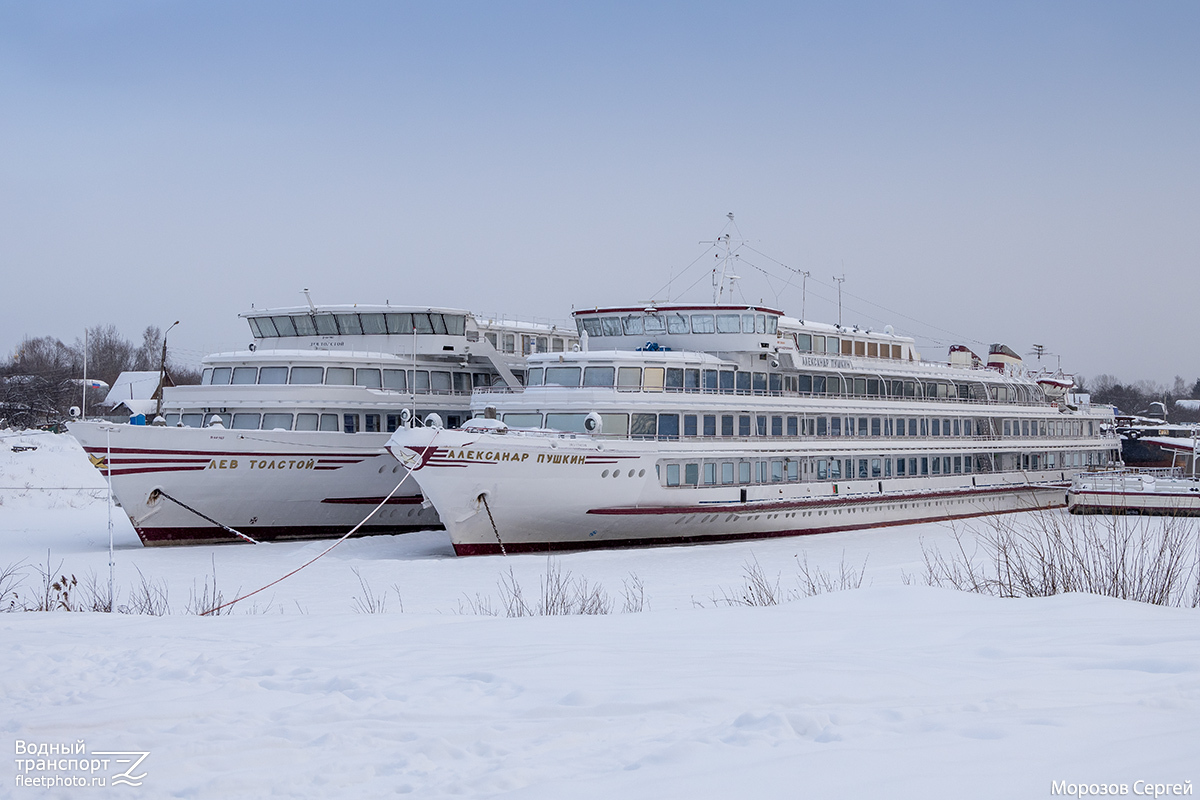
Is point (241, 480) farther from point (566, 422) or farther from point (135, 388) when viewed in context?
point (135, 388)

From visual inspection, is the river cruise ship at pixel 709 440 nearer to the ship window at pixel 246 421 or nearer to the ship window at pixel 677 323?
the ship window at pixel 677 323

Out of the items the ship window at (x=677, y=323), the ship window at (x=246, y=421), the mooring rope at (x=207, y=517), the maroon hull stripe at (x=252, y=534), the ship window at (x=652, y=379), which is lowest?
the maroon hull stripe at (x=252, y=534)

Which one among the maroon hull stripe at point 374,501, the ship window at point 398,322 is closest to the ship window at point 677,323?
the ship window at point 398,322

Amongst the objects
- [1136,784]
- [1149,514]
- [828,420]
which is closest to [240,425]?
[828,420]

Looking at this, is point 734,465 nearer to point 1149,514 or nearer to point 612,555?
point 612,555

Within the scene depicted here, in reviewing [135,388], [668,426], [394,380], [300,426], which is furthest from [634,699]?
[135,388]

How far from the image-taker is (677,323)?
1187 inches

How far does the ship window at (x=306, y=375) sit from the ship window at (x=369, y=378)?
1161mm

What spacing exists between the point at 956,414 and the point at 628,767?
3426cm

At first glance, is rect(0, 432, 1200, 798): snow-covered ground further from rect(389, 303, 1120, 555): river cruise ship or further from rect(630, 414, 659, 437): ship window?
rect(630, 414, 659, 437): ship window

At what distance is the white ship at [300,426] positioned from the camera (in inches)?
1053

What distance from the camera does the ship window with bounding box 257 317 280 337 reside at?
3388 cm

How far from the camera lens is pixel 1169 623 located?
32.3 ft

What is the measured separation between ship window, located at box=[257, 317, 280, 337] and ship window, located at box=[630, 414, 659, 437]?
46.5ft
